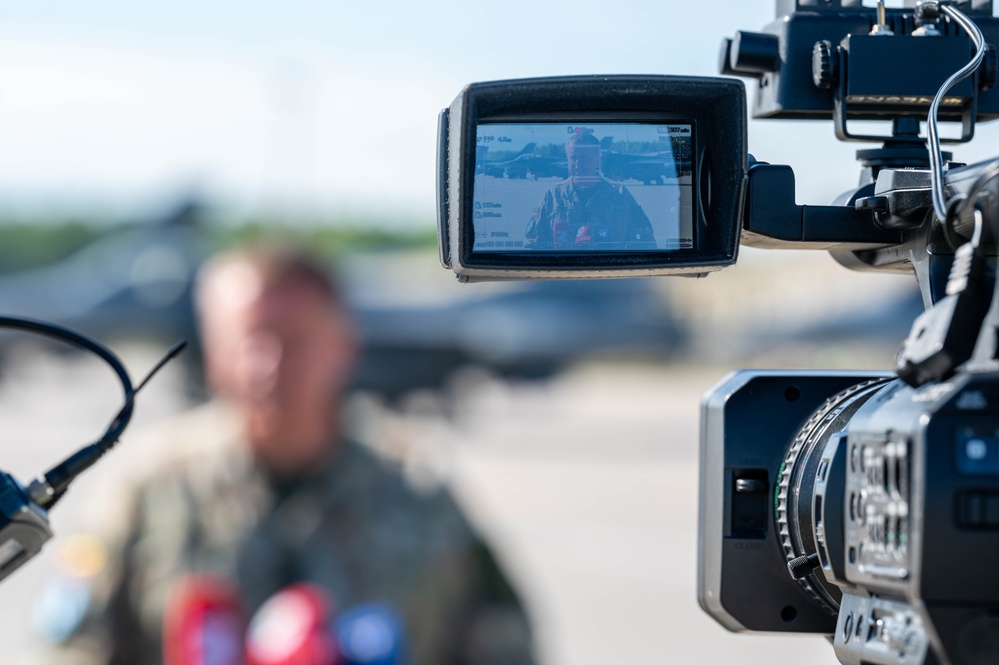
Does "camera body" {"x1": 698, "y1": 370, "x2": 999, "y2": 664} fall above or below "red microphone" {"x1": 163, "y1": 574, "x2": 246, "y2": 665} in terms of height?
above

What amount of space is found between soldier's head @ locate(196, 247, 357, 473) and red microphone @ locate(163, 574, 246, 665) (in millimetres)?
489

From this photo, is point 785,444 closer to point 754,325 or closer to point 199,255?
point 199,255

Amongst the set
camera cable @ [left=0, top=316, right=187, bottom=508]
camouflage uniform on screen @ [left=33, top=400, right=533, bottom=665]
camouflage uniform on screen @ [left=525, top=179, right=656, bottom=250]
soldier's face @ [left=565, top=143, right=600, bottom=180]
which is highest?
soldier's face @ [left=565, top=143, right=600, bottom=180]

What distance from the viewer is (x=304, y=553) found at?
330 centimetres

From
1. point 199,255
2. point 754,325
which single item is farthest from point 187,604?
point 754,325

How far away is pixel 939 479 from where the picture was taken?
1.07 meters

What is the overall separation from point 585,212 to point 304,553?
208cm

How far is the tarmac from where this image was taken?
6.27 meters

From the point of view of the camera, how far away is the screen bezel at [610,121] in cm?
134

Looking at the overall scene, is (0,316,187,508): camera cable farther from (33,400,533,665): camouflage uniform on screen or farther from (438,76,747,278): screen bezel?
(33,400,533,665): camouflage uniform on screen

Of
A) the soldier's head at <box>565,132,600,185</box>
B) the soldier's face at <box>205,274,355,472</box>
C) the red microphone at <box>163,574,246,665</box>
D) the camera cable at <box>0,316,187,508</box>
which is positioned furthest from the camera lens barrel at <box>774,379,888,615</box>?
the soldier's face at <box>205,274,355,472</box>

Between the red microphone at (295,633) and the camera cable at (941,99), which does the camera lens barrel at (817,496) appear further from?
the red microphone at (295,633)

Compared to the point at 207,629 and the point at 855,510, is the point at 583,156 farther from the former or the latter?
the point at 207,629

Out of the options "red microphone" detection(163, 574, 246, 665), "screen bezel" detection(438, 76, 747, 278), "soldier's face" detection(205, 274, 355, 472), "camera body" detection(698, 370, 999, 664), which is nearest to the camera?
"camera body" detection(698, 370, 999, 664)
